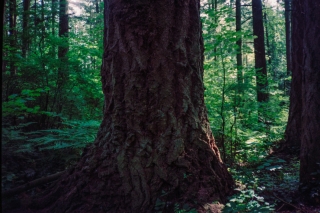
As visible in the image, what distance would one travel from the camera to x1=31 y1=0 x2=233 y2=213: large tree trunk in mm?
2623

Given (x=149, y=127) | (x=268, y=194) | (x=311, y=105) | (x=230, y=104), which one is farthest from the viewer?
(x=230, y=104)

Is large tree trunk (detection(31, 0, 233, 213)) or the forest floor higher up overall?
large tree trunk (detection(31, 0, 233, 213))

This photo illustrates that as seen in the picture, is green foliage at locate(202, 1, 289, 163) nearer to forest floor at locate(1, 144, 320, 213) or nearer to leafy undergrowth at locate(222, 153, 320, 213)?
forest floor at locate(1, 144, 320, 213)

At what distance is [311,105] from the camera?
326 cm

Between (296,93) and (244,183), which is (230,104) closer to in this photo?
(296,93)

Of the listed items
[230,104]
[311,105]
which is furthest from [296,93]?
[311,105]

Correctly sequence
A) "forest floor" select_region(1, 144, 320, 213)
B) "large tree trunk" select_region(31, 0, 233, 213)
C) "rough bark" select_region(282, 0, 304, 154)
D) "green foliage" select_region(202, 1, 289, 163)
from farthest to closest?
"rough bark" select_region(282, 0, 304, 154) → "green foliage" select_region(202, 1, 289, 163) → "large tree trunk" select_region(31, 0, 233, 213) → "forest floor" select_region(1, 144, 320, 213)

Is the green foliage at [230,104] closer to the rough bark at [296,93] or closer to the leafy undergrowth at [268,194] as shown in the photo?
the rough bark at [296,93]

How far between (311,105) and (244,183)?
1.37 meters

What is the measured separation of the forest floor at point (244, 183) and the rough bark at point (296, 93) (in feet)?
2.86

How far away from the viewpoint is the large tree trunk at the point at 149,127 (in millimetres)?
2623

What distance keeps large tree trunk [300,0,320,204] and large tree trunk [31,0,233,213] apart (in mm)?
1095

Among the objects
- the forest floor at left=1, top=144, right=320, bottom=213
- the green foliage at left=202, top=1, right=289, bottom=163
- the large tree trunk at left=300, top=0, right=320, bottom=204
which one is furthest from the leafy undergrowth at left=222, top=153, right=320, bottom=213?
the green foliage at left=202, top=1, right=289, bottom=163

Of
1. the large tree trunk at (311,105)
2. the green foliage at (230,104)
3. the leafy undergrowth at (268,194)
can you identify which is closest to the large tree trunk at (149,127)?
the leafy undergrowth at (268,194)
